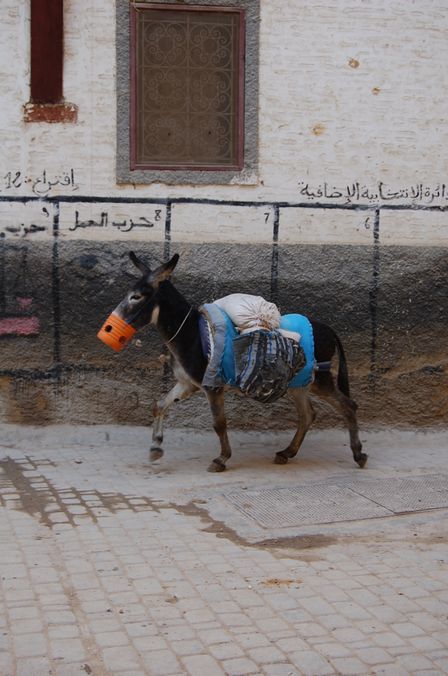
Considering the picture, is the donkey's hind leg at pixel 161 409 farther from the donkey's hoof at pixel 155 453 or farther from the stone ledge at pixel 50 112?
the stone ledge at pixel 50 112

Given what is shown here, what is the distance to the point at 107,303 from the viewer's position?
773 cm

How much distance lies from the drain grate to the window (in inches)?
117

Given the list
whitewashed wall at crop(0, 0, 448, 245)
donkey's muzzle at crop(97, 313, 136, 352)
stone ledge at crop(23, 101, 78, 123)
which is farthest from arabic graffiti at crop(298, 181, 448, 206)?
donkey's muzzle at crop(97, 313, 136, 352)

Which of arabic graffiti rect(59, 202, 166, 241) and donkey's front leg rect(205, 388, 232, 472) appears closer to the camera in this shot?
donkey's front leg rect(205, 388, 232, 472)

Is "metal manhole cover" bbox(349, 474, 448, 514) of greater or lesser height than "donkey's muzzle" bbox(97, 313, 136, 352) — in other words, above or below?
below

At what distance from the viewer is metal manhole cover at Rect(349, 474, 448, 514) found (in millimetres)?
6043

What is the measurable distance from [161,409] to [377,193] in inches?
114

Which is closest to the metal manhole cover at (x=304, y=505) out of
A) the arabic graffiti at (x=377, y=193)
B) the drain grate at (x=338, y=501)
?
the drain grate at (x=338, y=501)

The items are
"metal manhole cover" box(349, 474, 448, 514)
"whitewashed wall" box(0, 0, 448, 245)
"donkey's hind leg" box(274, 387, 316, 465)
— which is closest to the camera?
"metal manhole cover" box(349, 474, 448, 514)

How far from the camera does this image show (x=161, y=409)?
694 cm

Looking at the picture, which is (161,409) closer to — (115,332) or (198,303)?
(115,332)

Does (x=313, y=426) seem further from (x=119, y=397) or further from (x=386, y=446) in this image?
(x=119, y=397)

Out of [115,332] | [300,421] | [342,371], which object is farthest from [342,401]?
[115,332]

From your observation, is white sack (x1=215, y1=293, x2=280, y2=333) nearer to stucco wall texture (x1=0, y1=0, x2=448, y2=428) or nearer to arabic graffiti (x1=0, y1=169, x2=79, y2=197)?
stucco wall texture (x1=0, y1=0, x2=448, y2=428)
